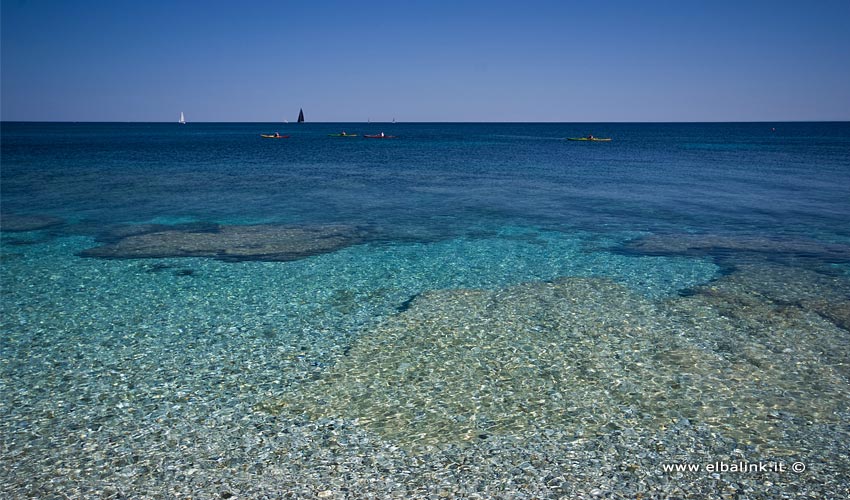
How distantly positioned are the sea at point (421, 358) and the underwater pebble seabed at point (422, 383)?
0.15 feet

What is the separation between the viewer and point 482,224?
2416 cm

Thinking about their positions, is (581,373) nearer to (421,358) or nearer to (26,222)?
(421,358)

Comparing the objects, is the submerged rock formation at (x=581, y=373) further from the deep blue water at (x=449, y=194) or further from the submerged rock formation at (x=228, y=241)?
the deep blue water at (x=449, y=194)

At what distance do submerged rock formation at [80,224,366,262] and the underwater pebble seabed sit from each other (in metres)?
1.90

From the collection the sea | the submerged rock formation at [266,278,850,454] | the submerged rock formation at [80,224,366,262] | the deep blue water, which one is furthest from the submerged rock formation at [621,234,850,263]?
the submerged rock formation at [80,224,366,262]

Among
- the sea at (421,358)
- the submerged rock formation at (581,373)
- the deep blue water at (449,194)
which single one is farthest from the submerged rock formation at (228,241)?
the submerged rock formation at (581,373)

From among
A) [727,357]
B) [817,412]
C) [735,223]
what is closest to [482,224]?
[735,223]

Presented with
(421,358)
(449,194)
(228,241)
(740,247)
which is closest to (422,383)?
(421,358)

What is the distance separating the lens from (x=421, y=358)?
10.5 m

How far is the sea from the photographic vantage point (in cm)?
709

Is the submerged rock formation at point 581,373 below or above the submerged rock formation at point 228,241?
below

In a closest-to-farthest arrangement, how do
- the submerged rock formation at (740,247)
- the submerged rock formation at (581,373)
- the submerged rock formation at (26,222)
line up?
the submerged rock formation at (581,373) → the submerged rock formation at (740,247) → the submerged rock formation at (26,222)

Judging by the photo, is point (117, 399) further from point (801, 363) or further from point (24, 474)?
point (801, 363)

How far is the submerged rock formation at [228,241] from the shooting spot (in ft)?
59.9
